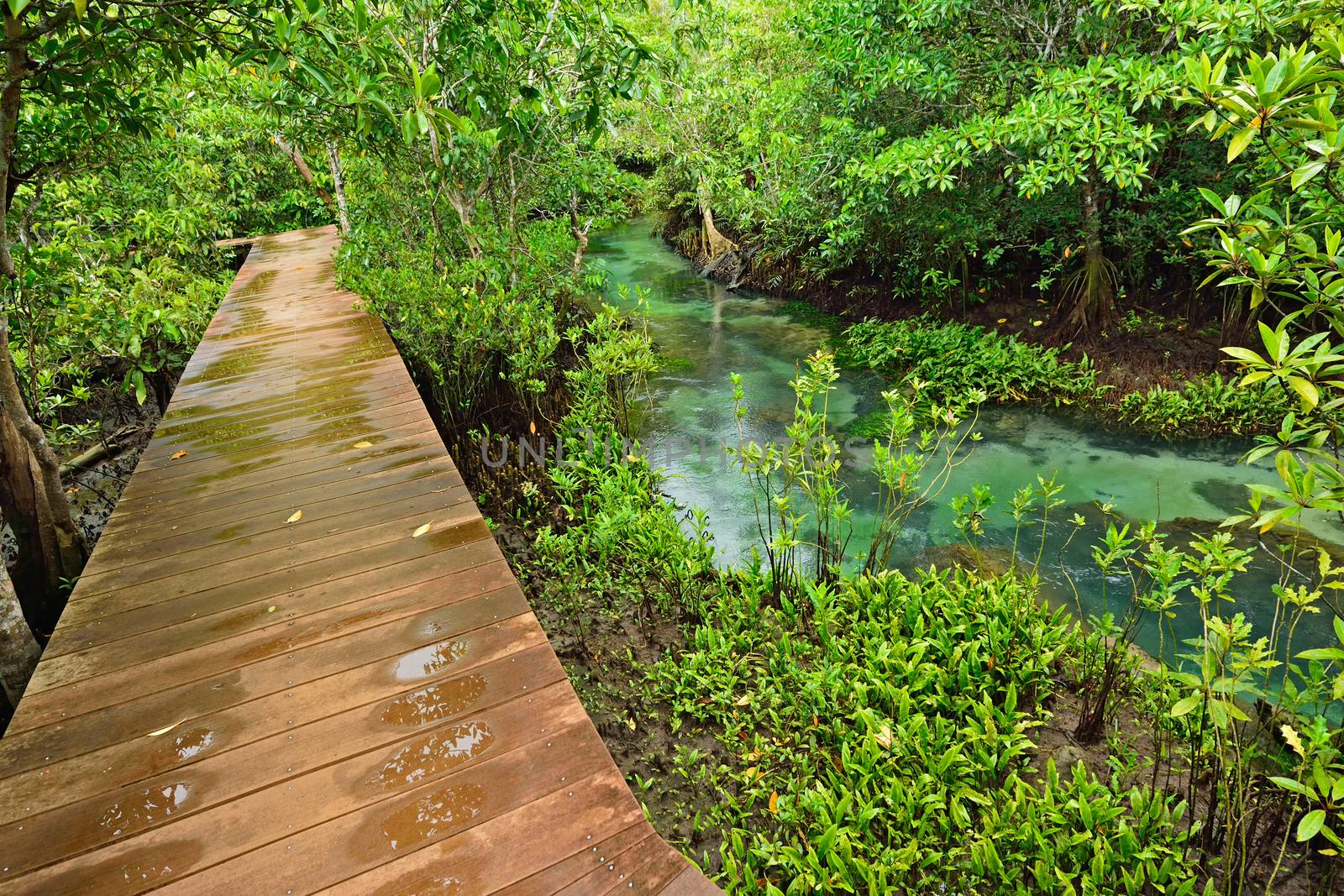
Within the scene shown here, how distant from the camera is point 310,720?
6.83 feet

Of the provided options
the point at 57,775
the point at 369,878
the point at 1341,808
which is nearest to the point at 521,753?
the point at 369,878

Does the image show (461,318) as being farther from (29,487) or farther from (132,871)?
(132,871)

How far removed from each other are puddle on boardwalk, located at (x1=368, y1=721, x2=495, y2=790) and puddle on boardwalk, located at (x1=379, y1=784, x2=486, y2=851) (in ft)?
0.26

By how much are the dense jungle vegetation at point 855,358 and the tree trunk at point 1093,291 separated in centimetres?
5

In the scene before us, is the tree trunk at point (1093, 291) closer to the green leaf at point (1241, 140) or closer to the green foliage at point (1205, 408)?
the green foliage at point (1205, 408)

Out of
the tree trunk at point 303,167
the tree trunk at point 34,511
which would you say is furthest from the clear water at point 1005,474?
the tree trunk at point 303,167

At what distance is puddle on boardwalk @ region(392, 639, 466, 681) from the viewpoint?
2236mm

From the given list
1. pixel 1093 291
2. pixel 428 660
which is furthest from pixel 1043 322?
pixel 428 660

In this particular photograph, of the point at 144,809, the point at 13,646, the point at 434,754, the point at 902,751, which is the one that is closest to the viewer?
the point at 144,809

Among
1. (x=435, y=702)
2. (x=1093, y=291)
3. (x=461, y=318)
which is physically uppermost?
(x=461, y=318)

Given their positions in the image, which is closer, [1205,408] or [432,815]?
[432,815]

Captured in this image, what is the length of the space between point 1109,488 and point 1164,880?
3922 mm

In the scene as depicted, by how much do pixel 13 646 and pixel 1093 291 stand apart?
863 centimetres

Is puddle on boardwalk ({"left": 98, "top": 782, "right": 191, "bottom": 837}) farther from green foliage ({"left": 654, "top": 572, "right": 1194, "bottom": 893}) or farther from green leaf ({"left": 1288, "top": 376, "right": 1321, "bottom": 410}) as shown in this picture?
green leaf ({"left": 1288, "top": 376, "right": 1321, "bottom": 410})
